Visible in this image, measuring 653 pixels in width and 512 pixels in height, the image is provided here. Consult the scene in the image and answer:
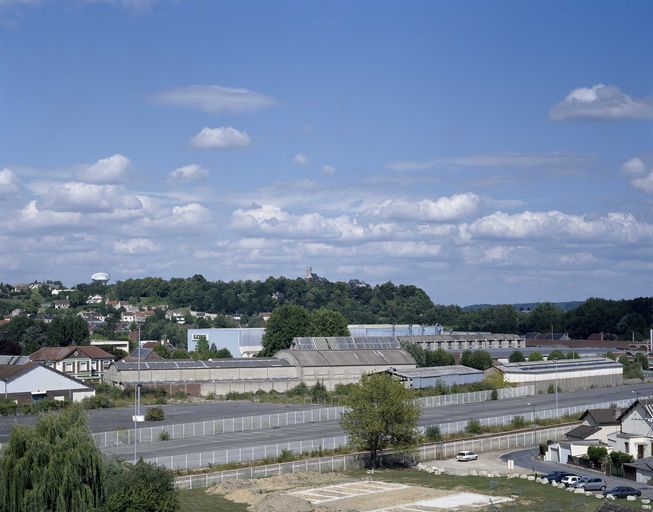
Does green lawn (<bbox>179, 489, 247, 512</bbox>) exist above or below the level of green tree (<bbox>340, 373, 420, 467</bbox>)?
below

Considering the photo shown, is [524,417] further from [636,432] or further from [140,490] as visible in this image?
[140,490]

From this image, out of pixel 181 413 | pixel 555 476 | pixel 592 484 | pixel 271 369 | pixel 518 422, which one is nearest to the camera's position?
pixel 592 484

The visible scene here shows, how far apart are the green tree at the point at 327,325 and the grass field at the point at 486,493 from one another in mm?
58725

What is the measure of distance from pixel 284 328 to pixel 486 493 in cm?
6479

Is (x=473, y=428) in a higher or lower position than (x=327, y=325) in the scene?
lower

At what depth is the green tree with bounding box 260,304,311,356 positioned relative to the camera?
108875mm

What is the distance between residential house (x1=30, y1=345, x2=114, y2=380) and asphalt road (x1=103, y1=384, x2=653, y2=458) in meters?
41.6

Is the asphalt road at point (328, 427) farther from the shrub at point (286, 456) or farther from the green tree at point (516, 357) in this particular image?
the green tree at point (516, 357)

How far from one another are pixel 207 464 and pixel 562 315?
141610 mm

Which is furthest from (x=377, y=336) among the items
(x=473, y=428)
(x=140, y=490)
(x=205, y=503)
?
(x=140, y=490)

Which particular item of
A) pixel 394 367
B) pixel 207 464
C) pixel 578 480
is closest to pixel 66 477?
pixel 207 464

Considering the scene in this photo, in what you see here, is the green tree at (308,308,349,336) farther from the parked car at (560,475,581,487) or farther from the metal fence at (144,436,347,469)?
the parked car at (560,475,581,487)

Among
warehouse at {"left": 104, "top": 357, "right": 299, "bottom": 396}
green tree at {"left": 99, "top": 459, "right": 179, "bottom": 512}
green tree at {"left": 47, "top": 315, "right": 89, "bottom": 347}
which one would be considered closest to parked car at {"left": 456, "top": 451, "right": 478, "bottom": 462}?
green tree at {"left": 99, "top": 459, "right": 179, "bottom": 512}

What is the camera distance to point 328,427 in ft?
218
